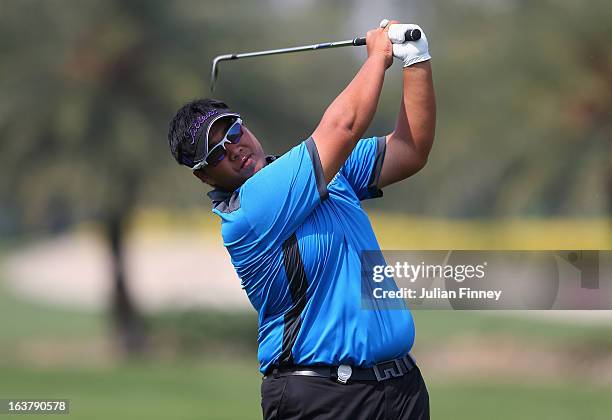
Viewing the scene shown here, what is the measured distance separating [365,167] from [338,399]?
1.10 metres

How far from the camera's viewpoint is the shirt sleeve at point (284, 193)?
4195mm

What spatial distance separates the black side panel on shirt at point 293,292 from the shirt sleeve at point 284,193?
79 millimetres

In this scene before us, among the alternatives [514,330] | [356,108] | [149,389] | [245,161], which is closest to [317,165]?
[356,108]

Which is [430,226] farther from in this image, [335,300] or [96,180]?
[335,300]

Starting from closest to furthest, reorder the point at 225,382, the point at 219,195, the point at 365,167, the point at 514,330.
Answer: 1. the point at 219,195
2. the point at 365,167
3. the point at 225,382
4. the point at 514,330

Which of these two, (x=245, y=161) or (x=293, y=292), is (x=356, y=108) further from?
(x=293, y=292)

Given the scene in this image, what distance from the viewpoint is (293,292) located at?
437 cm

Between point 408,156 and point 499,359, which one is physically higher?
point 499,359

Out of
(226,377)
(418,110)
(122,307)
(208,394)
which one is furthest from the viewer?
(122,307)

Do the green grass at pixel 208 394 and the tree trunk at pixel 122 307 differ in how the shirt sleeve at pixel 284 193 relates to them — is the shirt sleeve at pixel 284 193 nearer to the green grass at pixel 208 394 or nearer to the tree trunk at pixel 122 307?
the green grass at pixel 208 394

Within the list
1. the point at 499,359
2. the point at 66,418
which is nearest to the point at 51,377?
the point at 66,418

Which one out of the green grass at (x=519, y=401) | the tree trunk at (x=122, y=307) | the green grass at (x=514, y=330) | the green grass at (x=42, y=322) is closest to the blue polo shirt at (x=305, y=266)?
the green grass at (x=519, y=401)

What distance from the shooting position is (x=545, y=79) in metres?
15.7

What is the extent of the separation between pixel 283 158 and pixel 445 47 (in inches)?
519
